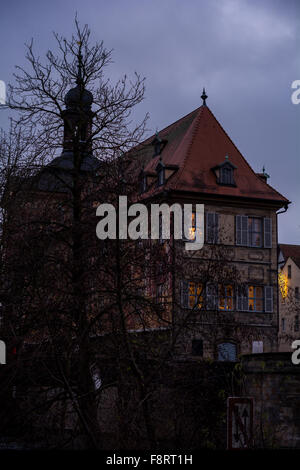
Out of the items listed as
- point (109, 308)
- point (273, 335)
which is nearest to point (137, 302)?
point (109, 308)

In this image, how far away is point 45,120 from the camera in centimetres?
1326

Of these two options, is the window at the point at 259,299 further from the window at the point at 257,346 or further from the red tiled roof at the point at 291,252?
the red tiled roof at the point at 291,252

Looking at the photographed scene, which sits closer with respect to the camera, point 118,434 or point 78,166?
point 118,434

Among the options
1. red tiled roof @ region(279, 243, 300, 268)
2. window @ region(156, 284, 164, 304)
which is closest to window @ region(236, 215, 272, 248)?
window @ region(156, 284, 164, 304)

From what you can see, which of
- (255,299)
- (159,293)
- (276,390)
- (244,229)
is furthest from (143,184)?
(244,229)

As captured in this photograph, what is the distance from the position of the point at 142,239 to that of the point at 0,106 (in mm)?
3558

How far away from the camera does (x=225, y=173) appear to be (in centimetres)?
3438

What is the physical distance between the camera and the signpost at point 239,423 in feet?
29.3

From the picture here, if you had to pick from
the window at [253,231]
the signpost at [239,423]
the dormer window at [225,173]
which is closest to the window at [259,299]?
the window at [253,231]

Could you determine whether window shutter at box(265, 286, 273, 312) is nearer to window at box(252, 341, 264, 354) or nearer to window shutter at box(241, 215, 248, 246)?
window at box(252, 341, 264, 354)

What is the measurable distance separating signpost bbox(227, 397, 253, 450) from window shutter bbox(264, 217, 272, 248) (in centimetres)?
2519

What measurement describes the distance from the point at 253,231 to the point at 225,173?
2.96 metres

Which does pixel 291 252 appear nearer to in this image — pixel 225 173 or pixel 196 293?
pixel 225 173

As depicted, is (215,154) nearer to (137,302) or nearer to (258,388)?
(258,388)
